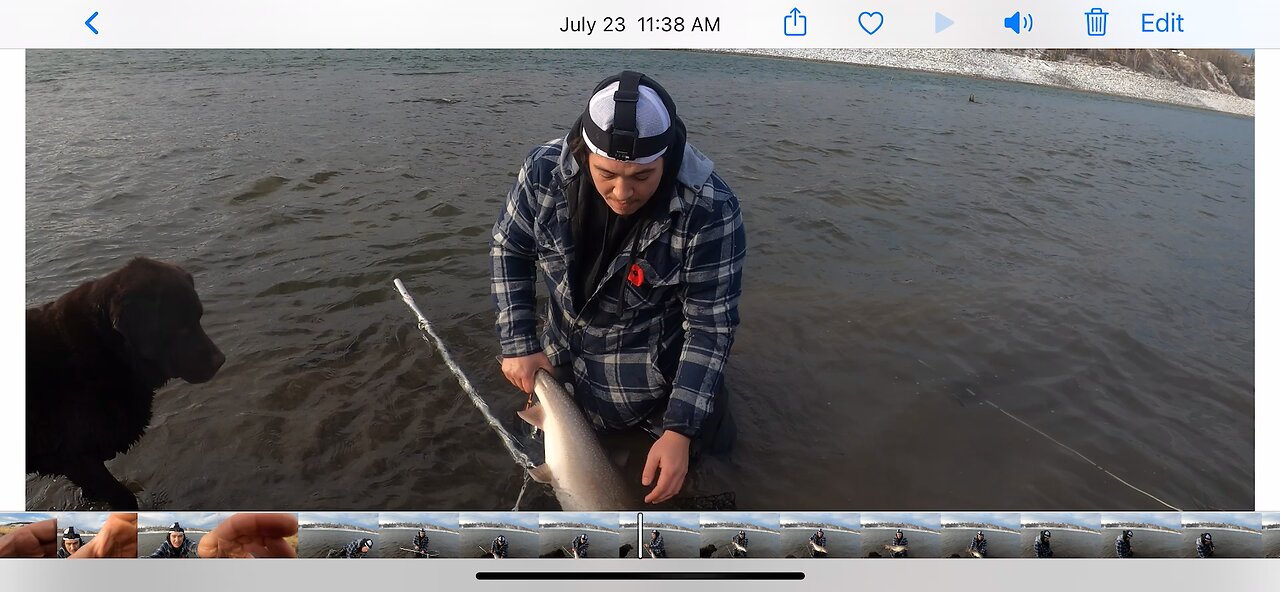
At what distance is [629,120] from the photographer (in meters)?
1.94

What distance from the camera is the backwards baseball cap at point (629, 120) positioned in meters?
1.95

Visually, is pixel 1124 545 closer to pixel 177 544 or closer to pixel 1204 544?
pixel 1204 544

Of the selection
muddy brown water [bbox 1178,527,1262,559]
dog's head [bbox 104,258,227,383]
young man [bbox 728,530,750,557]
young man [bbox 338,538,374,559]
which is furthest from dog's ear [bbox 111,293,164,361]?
muddy brown water [bbox 1178,527,1262,559]

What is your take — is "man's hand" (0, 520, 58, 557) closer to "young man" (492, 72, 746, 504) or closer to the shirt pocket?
"young man" (492, 72, 746, 504)

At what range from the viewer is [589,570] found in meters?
1.80

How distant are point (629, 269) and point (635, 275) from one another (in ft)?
0.12

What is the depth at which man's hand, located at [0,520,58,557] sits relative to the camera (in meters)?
1.77

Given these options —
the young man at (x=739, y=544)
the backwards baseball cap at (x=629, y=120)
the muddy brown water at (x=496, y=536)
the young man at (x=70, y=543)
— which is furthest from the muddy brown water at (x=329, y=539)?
the backwards baseball cap at (x=629, y=120)

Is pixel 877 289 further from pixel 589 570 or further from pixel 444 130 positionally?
pixel 444 130

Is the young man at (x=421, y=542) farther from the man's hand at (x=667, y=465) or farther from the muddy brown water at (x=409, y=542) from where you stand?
the man's hand at (x=667, y=465)
